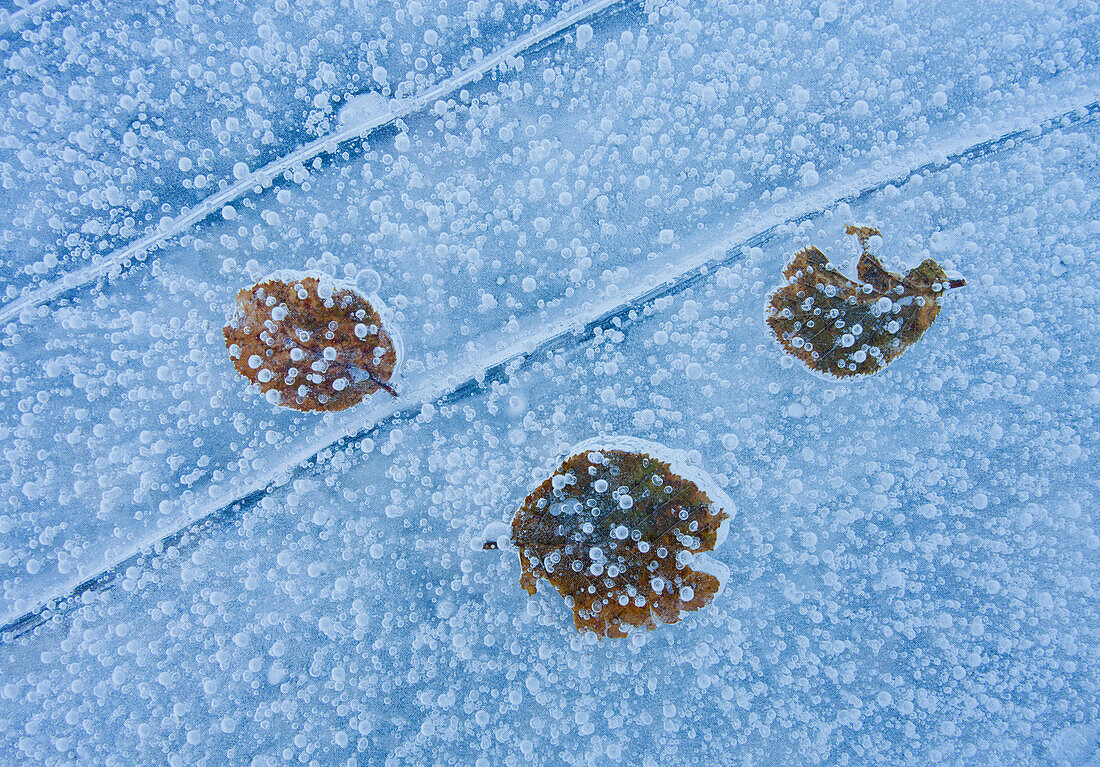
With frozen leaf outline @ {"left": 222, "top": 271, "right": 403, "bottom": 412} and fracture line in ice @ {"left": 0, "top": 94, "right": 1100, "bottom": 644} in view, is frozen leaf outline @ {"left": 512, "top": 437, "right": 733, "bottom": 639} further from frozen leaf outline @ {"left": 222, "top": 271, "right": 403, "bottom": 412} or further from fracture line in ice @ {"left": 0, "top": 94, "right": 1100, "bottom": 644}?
frozen leaf outline @ {"left": 222, "top": 271, "right": 403, "bottom": 412}

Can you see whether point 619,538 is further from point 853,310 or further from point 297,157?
point 297,157

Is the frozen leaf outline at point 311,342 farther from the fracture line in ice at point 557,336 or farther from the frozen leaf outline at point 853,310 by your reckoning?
the frozen leaf outline at point 853,310

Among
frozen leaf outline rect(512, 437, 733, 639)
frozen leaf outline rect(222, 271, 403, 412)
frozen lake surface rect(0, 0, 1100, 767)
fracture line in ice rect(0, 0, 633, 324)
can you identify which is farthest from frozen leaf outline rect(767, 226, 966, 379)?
frozen leaf outline rect(222, 271, 403, 412)

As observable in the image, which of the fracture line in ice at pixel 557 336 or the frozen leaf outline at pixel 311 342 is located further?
the fracture line in ice at pixel 557 336

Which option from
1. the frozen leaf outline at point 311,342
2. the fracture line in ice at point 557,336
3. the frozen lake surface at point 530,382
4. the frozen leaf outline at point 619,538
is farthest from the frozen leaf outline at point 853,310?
the frozen leaf outline at point 311,342

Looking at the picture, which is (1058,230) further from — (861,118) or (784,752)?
(784,752)
